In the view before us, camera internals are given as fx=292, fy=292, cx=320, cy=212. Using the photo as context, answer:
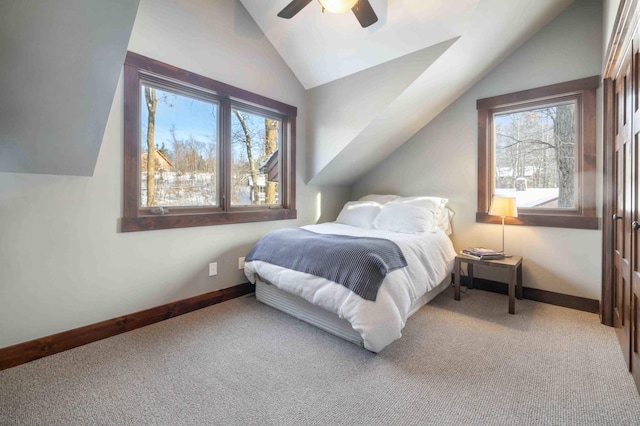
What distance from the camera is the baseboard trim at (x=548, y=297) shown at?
8.57ft

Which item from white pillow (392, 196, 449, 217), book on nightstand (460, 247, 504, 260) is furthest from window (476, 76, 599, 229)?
book on nightstand (460, 247, 504, 260)

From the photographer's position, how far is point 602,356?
187cm

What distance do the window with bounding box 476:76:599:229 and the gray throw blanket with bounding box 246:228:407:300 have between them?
5.64 feet

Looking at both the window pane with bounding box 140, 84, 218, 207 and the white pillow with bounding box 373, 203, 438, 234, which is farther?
the white pillow with bounding box 373, 203, 438, 234

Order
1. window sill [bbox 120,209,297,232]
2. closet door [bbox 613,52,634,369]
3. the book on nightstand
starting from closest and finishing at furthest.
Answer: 1. closet door [bbox 613,52,634,369]
2. window sill [bbox 120,209,297,232]
3. the book on nightstand

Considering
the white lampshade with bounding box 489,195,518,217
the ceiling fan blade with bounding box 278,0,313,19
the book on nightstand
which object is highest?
the ceiling fan blade with bounding box 278,0,313,19

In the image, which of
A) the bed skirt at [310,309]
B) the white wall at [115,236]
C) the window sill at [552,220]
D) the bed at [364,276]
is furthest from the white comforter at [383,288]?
the window sill at [552,220]

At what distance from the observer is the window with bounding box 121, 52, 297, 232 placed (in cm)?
226

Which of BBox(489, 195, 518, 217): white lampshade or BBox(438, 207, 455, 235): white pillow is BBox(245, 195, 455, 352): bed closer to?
BBox(438, 207, 455, 235): white pillow

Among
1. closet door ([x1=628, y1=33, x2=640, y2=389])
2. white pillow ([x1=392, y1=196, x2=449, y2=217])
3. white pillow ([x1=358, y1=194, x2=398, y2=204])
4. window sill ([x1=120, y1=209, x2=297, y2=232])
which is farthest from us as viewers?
white pillow ([x1=358, y1=194, x2=398, y2=204])

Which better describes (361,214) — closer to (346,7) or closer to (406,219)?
(406,219)

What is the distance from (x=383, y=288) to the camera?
1.92 metres

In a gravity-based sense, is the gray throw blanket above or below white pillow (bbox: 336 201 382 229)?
below

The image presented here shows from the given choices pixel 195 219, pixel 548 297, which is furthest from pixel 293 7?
pixel 548 297
